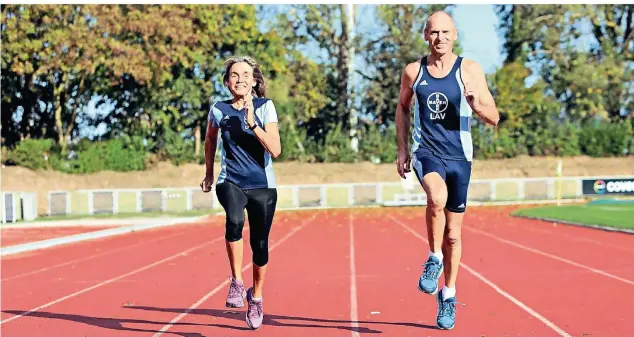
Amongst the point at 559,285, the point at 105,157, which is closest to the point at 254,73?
the point at 559,285

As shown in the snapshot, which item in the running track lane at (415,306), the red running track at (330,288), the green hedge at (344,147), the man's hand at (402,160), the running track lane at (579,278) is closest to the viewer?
the man's hand at (402,160)

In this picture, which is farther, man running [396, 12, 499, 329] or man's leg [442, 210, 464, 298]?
man's leg [442, 210, 464, 298]

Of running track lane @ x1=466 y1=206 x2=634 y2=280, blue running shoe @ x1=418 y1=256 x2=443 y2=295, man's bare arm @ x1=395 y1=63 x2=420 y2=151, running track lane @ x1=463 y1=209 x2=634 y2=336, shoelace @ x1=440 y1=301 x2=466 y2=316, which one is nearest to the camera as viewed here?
blue running shoe @ x1=418 y1=256 x2=443 y2=295

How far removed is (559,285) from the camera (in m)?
11.1

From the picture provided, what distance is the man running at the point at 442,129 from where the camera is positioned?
661cm

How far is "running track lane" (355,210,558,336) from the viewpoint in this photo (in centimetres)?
774

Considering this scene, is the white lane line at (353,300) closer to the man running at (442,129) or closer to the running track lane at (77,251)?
the man running at (442,129)

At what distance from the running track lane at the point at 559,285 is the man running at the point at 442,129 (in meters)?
1.37

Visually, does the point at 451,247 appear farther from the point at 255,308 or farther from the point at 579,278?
the point at 579,278

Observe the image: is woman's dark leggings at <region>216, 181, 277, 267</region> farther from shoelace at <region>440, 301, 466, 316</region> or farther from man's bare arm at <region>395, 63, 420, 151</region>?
shoelace at <region>440, 301, 466, 316</region>

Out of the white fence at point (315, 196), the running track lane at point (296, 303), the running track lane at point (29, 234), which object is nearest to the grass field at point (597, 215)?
the white fence at point (315, 196)

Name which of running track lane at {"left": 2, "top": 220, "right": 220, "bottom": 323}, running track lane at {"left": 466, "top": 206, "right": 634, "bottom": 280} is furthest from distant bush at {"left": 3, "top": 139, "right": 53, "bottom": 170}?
running track lane at {"left": 2, "top": 220, "right": 220, "bottom": 323}

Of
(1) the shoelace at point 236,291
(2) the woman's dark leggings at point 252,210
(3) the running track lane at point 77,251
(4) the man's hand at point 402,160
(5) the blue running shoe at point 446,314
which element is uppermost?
(4) the man's hand at point 402,160

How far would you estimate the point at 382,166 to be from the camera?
1966 inches
